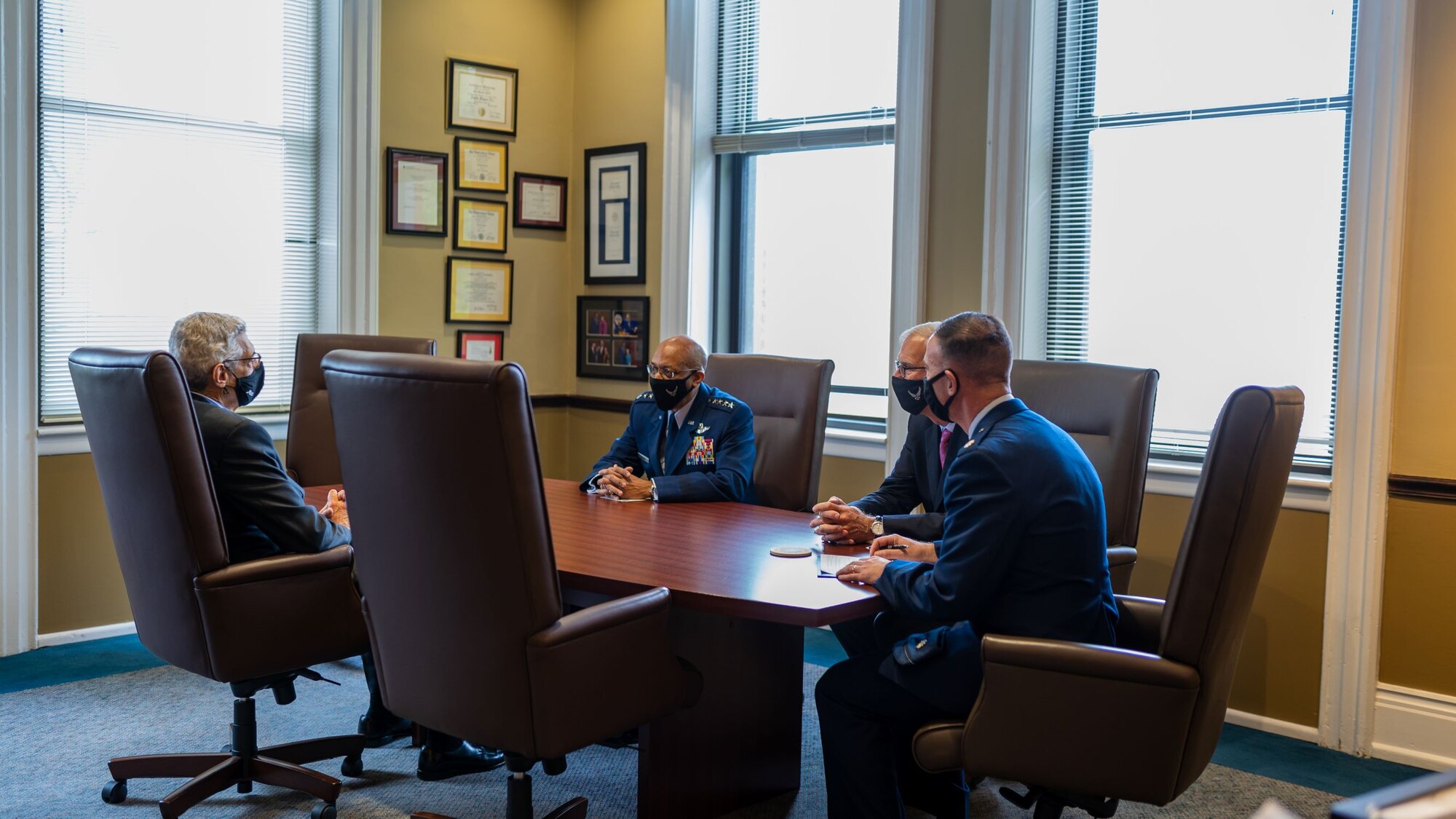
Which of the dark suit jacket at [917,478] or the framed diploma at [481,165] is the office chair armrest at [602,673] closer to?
the dark suit jacket at [917,478]

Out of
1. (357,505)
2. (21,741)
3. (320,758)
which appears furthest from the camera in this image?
(21,741)

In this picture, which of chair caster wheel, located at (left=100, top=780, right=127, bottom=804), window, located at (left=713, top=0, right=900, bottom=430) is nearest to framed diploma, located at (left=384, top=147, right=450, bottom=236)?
window, located at (left=713, top=0, right=900, bottom=430)

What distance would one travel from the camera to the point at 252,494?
2.74 meters

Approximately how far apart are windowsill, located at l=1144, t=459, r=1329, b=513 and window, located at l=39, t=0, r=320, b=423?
3420mm

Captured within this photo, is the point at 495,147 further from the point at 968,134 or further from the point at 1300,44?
the point at 1300,44

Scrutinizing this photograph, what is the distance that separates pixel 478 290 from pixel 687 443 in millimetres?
2140

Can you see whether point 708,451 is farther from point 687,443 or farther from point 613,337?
point 613,337

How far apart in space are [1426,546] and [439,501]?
280 cm

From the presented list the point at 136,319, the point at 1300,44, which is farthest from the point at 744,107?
the point at 136,319

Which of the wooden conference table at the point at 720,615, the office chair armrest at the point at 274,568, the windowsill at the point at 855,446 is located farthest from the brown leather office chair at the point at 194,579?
the windowsill at the point at 855,446

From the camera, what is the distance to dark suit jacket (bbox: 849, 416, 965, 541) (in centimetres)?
332

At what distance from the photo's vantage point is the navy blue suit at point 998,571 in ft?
7.21

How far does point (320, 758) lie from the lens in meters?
3.06

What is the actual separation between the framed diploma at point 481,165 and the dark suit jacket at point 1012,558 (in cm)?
360
